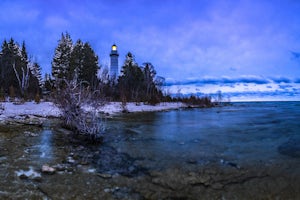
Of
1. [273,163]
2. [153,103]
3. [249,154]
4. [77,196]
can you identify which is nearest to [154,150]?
[249,154]

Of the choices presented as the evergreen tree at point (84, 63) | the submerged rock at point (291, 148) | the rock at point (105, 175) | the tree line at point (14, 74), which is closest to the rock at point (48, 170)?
the rock at point (105, 175)

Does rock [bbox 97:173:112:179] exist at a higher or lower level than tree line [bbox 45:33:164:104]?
lower

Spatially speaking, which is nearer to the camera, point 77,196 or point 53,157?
point 77,196

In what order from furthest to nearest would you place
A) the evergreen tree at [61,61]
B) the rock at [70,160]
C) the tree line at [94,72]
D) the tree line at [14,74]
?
the evergreen tree at [61,61] < the tree line at [94,72] < the tree line at [14,74] < the rock at [70,160]

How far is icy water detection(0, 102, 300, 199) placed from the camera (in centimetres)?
475

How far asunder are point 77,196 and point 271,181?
386 centimetres

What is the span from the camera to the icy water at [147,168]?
4.75m

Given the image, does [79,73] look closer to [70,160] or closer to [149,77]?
[149,77]

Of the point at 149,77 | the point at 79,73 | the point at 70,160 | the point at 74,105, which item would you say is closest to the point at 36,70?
the point at 79,73

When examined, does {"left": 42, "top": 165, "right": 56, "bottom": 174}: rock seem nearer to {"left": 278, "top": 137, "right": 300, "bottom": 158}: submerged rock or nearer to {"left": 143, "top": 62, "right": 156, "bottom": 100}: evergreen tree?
{"left": 278, "top": 137, "right": 300, "bottom": 158}: submerged rock

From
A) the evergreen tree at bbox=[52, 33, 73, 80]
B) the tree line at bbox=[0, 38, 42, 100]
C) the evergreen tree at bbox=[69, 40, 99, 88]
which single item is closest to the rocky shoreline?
the tree line at bbox=[0, 38, 42, 100]

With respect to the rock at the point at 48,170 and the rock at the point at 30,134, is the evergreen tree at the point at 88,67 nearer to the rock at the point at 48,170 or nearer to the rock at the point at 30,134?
the rock at the point at 30,134

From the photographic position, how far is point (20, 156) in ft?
22.1

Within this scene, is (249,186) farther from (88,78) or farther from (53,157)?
(88,78)
